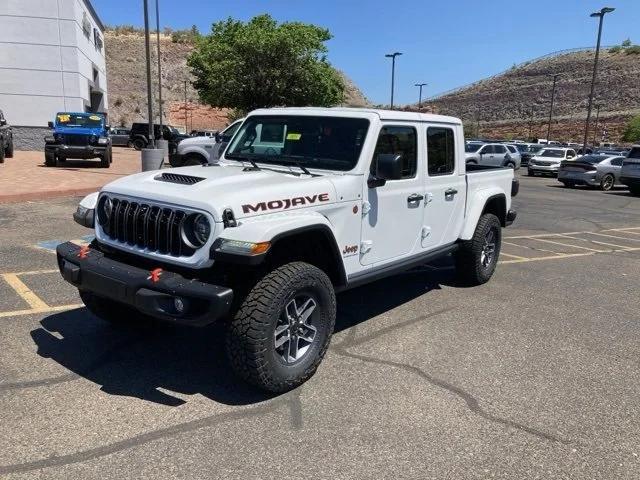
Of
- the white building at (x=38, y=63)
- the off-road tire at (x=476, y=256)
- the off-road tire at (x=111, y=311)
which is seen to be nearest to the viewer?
the off-road tire at (x=111, y=311)

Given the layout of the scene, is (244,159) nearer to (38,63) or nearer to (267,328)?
(267,328)

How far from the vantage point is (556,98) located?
284 feet

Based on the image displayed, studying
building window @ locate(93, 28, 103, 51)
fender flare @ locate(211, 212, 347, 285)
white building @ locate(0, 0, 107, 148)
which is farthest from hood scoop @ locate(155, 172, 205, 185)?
building window @ locate(93, 28, 103, 51)

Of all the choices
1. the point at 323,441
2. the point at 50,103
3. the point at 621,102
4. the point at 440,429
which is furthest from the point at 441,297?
the point at 621,102

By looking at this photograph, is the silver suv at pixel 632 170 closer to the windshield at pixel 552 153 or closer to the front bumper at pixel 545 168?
the front bumper at pixel 545 168

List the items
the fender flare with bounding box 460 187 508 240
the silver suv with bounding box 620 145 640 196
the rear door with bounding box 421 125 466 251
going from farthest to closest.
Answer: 1. the silver suv with bounding box 620 145 640 196
2. the fender flare with bounding box 460 187 508 240
3. the rear door with bounding box 421 125 466 251

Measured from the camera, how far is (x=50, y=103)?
89.7 feet

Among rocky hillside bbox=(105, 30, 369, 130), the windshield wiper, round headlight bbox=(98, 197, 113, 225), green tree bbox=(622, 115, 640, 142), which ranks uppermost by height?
rocky hillside bbox=(105, 30, 369, 130)

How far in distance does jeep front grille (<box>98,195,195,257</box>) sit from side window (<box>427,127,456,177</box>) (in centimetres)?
259

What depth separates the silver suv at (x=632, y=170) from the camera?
19.1 m

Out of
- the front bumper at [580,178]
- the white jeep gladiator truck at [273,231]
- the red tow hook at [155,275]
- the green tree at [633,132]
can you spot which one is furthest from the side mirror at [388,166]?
the green tree at [633,132]

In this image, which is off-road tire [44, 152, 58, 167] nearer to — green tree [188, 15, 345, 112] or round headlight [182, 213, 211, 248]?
green tree [188, 15, 345, 112]

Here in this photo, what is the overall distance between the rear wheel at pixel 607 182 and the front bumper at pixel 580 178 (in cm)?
26

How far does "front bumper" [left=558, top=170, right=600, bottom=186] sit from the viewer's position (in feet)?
70.3
